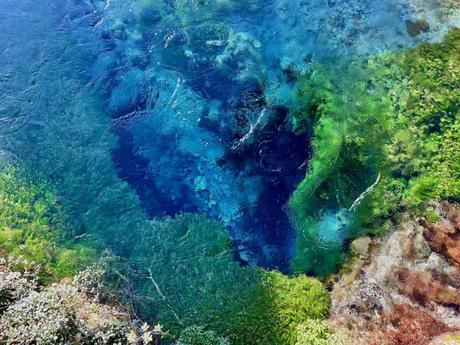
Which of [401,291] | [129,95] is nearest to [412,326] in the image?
[401,291]

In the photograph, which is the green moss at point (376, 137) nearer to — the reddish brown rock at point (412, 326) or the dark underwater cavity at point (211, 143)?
the dark underwater cavity at point (211, 143)

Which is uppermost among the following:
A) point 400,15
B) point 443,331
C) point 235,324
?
point 400,15

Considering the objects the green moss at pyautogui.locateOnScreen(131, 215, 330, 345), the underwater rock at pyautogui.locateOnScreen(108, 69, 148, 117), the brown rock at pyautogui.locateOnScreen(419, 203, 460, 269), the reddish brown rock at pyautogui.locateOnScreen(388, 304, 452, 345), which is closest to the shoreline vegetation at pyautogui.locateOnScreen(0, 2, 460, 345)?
the green moss at pyautogui.locateOnScreen(131, 215, 330, 345)

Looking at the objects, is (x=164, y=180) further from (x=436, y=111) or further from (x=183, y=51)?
(x=436, y=111)

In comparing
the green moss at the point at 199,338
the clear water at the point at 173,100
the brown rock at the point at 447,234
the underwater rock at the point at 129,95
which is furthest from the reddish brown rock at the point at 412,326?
the underwater rock at the point at 129,95

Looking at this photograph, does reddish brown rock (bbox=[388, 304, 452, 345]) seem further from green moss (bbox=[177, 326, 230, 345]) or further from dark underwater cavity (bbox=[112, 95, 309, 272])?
green moss (bbox=[177, 326, 230, 345])

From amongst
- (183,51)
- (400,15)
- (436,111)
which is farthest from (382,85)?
(183,51)
